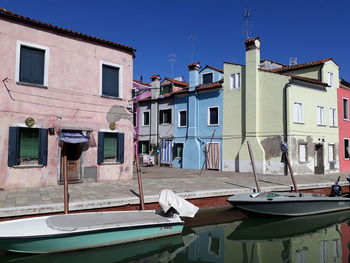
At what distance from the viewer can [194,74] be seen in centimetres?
2214

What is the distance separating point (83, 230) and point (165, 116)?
18284 millimetres

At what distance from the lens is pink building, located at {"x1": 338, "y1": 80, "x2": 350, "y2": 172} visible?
2084 cm

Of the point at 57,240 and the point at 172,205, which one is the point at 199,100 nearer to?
the point at 172,205

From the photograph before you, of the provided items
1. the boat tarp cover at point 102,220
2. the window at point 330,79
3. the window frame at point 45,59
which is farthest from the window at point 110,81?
the window at point 330,79

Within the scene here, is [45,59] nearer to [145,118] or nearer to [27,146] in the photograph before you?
[27,146]

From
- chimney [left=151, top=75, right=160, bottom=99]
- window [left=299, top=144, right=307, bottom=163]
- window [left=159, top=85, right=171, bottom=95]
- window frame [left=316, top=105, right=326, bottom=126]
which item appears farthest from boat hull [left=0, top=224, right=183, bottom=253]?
window [left=159, top=85, right=171, bottom=95]

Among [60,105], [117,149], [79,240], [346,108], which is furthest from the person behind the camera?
[346,108]

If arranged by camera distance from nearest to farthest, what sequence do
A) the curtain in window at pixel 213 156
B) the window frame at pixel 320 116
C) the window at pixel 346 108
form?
the window frame at pixel 320 116 → the curtain in window at pixel 213 156 → the window at pixel 346 108

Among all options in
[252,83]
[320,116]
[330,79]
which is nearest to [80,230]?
[252,83]

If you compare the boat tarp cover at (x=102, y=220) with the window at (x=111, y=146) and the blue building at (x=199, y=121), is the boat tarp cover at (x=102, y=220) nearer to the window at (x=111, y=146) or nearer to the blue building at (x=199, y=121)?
the window at (x=111, y=146)

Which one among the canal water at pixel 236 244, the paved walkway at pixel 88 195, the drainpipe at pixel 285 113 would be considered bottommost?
the canal water at pixel 236 244

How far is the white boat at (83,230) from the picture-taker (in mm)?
6004

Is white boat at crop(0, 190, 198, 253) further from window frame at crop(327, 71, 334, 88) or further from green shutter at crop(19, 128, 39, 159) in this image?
window frame at crop(327, 71, 334, 88)

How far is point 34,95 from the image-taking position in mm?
10797
